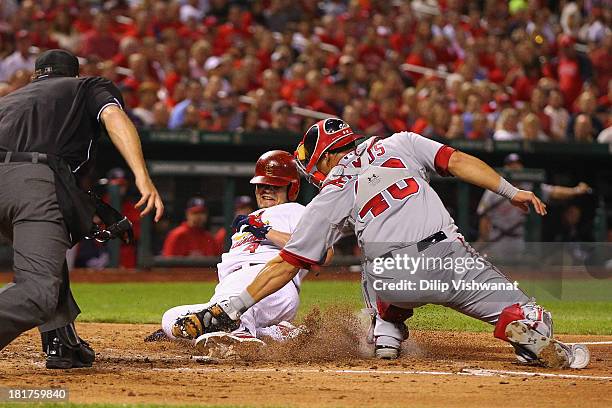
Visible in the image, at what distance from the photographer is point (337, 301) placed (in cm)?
799

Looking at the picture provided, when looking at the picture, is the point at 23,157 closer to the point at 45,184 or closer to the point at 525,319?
the point at 45,184

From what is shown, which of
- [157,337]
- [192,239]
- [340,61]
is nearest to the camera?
[157,337]

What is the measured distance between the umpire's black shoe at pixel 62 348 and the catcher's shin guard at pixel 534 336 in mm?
2416

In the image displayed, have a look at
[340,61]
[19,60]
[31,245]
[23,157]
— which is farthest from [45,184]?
[340,61]

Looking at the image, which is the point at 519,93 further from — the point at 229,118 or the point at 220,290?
the point at 220,290

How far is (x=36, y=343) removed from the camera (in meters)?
7.81

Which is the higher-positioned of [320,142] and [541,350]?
[320,142]

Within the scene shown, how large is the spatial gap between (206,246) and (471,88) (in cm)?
599

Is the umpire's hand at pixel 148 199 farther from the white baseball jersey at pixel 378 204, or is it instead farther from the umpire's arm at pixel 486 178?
the umpire's arm at pixel 486 178

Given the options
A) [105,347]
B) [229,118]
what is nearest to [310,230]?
[105,347]

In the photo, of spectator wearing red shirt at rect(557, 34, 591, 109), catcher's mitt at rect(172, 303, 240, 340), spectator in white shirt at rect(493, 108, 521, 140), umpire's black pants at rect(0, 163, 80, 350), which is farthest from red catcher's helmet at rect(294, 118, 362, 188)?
spectator wearing red shirt at rect(557, 34, 591, 109)

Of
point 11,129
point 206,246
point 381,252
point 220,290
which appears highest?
point 11,129

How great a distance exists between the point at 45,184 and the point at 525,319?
109 inches

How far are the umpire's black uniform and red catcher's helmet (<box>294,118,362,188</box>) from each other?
4.49ft
